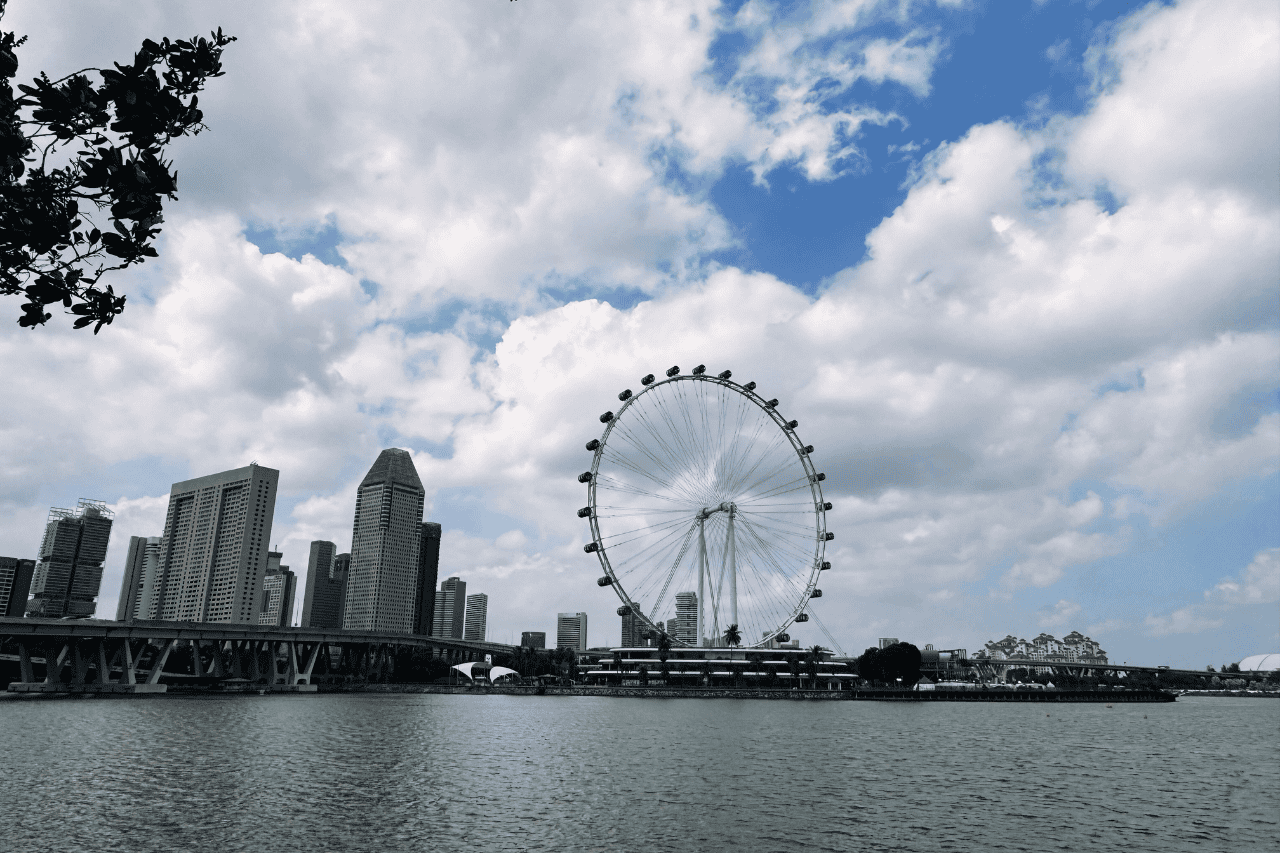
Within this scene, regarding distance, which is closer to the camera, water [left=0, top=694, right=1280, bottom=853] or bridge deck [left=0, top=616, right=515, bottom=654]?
water [left=0, top=694, right=1280, bottom=853]

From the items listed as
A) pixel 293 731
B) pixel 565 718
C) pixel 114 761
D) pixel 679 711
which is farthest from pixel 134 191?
pixel 679 711

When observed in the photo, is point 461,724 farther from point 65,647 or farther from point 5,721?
point 65,647

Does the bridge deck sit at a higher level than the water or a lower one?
higher

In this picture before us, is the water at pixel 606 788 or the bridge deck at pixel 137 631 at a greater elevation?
the bridge deck at pixel 137 631

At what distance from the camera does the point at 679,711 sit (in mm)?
122062

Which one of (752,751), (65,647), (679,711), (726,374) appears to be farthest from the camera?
(65,647)

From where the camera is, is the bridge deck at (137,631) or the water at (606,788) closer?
the water at (606,788)

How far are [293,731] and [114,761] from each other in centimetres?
2597

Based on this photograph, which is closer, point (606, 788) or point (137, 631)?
point (606, 788)

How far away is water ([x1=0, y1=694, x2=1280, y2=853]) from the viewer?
3456 cm

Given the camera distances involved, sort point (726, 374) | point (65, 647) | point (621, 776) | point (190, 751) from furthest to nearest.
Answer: point (65, 647)
point (726, 374)
point (190, 751)
point (621, 776)

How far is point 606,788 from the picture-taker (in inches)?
1838

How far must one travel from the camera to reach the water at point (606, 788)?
34.6 m

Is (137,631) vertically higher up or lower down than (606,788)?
higher up
